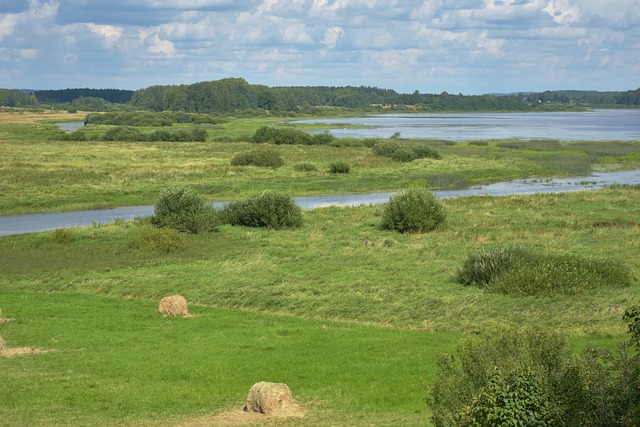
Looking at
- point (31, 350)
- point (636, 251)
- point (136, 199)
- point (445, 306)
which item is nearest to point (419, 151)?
point (136, 199)

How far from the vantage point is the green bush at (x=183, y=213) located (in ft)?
131

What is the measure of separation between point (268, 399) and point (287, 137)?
92.7 m

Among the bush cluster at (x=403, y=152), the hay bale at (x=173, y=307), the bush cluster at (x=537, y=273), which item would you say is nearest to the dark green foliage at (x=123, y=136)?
the bush cluster at (x=403, y=152)

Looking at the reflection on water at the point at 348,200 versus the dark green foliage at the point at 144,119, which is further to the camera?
the dark green foliage at the point at 144,119

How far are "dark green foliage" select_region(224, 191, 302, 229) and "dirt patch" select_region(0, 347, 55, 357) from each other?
71.7ft

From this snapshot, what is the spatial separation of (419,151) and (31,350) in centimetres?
6651

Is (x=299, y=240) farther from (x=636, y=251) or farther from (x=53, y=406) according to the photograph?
(x=53, y=406)

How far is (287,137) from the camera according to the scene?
10619cm

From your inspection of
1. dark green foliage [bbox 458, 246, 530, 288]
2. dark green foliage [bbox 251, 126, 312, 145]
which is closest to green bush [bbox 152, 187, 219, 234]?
dark green foliage [bbox 458, 246, 530, 288]

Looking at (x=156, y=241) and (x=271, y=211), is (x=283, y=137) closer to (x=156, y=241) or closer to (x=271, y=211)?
(x=271, y=211)

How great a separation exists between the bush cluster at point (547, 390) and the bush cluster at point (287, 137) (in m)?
93.3

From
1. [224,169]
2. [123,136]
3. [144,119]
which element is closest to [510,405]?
[224,169]

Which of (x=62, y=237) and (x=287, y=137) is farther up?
(x=287, y=137)

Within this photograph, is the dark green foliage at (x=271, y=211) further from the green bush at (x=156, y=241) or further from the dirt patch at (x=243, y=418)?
the dirt patch at (x=243, y=418)
